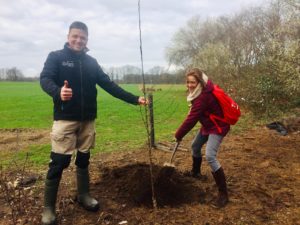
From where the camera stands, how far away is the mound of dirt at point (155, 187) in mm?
4891

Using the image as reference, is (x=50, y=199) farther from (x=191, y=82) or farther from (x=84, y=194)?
(x=191, y=82)

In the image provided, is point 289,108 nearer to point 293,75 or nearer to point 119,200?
point 293,75

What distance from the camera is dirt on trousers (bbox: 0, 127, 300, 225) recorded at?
4316mm

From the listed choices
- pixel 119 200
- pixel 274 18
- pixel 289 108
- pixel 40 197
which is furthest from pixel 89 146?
pixel 274 18

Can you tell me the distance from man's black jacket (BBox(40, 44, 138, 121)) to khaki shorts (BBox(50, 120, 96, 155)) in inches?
3.1

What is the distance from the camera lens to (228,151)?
7.77 m

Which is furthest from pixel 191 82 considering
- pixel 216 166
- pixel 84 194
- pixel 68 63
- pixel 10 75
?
pixel 10 75

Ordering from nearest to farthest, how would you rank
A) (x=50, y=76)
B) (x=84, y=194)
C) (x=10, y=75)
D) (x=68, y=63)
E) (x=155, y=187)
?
1. (x=50, y=76)
2. (x=68, y=63)
3. (x=84, y=194)
4. (x=155, y=187)
5. (x=10, y=75)

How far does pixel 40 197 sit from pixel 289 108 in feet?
44.1

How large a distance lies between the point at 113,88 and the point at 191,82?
988 mm

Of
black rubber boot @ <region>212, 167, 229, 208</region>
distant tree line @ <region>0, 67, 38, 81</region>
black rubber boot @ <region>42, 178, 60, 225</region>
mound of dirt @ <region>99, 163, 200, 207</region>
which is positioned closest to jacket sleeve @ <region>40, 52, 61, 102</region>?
black rubber boot @ <region>42, 178, 60, 225</region>

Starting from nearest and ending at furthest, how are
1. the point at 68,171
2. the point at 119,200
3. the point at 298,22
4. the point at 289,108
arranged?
the point at 119,200 → the point at 68,171 → the point at 298,22 → the point at 289,108

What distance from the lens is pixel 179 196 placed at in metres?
5.04

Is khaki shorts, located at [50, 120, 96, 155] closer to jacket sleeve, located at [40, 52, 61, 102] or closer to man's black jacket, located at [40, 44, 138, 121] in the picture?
man's black jacket, located at [40, 44, 138, 121]
